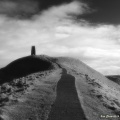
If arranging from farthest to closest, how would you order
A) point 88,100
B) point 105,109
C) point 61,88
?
point 61,88, point 88,100, point 105,109

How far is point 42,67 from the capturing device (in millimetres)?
28062

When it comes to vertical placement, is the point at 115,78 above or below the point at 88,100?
below

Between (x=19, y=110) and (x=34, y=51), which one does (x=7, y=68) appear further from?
(x=19, y=110)

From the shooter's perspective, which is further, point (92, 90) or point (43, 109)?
point (92, 90)

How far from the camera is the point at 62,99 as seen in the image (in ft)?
37.2

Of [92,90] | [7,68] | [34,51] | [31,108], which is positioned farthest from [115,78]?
[31,108]

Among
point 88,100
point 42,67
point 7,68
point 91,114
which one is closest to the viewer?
point 91,114

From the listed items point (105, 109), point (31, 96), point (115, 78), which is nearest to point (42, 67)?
point (115, 78)

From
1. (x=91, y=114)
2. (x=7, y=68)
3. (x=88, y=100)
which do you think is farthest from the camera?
(x=7, y=68)

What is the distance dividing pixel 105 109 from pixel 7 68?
81.8 ft

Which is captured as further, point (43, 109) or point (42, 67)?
point (42, 67)

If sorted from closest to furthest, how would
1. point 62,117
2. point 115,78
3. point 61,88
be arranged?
1. point 62,117
2. point 61,88
3. point 115,78

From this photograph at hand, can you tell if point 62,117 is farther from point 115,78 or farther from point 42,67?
point 115,78

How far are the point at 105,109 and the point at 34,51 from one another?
83.9 feet
